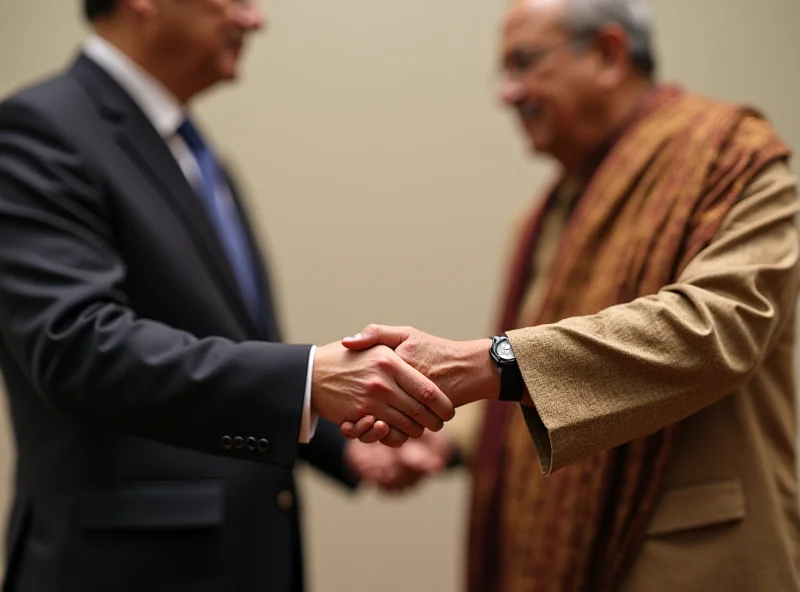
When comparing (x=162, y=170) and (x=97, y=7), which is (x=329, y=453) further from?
(x=97, y=7)

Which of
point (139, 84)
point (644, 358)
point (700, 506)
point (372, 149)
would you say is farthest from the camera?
point (372, 149)

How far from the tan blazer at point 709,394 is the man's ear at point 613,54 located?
0.44 m

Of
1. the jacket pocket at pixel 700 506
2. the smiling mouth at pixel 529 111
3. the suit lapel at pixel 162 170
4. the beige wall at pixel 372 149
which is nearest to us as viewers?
the jacket pocket at pixel 700 506

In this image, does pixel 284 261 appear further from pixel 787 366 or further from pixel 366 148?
pixel 787 366

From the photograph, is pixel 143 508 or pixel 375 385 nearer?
pixel 375 385

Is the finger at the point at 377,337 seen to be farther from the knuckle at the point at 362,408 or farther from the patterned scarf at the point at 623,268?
the patterned scarf at the point at 623,268

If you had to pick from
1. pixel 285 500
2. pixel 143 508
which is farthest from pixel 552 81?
pixel 143 508

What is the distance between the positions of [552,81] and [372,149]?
0.73 m

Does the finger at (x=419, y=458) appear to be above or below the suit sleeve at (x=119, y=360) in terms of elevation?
below

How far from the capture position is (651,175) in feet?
4.47

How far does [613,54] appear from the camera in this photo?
164 cm

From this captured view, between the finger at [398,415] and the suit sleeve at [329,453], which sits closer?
the finger at [398,415]

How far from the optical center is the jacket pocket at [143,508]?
49.5 inches

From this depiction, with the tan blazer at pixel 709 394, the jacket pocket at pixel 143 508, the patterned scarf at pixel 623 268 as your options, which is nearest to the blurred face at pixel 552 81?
the patterned scarf at pixel 623 268
